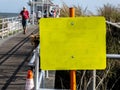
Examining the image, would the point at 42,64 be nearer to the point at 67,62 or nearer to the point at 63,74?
the point at 67,62

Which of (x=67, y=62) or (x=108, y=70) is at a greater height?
(x=67, y=62)

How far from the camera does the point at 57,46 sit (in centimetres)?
513

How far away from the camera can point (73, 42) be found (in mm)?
5113

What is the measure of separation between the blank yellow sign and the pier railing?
1750 centimetres

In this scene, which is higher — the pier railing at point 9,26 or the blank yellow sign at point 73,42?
the blank yellow sign at point 73,42

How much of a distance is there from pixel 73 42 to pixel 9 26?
2085cm

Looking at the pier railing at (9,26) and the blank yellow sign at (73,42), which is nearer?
the blank yellow sign at (73,42)

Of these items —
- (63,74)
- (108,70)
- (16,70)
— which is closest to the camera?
(108,70)

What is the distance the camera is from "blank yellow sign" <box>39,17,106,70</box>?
16.6 ft

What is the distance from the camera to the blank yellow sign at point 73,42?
16.6 ft

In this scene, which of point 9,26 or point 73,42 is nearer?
point 73,42

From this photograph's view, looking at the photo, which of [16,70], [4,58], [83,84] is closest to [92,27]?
[83,84]

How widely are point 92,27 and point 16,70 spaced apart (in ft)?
23.0

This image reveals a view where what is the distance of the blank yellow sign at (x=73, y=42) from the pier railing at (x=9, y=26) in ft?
57.4
